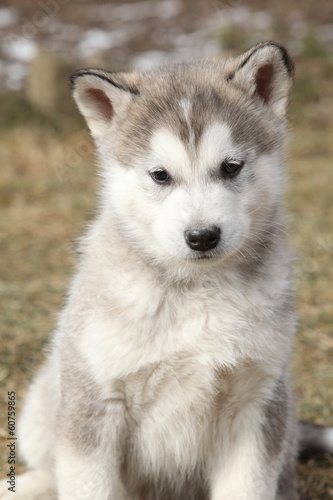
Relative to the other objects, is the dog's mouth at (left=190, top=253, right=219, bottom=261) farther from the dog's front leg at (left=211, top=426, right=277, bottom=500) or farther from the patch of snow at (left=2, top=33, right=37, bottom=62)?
the patch of snow at (left=2, top=33, right=37, bottom=62)

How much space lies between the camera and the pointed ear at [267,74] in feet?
10.3

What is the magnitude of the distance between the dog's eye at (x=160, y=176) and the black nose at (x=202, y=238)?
306mm

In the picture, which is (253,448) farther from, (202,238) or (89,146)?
(89,146)

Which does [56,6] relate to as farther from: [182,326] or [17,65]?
[182,326]

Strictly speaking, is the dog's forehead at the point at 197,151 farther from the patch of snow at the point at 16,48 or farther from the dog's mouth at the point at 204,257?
the patch of snow at the point at 16,48

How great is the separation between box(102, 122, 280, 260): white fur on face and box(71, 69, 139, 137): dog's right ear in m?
0.30

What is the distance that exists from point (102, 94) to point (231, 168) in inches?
30.4

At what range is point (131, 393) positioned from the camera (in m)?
3.05

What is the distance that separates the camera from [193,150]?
295 cm

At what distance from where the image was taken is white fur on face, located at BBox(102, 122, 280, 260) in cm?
288

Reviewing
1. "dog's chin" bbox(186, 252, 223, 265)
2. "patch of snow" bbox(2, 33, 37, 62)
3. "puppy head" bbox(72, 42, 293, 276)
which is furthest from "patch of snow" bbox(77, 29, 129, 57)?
"dog's chin" bbox(186, 252, 223, 265)

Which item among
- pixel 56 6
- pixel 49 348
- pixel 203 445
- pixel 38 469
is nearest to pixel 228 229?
pixel 203 445

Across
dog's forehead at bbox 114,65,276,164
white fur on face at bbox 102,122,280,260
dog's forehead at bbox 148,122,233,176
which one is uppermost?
dog's forehead at bbox 114,65,276,164

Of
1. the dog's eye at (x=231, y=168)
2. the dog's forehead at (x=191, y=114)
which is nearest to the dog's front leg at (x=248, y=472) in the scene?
the dog's eye at (x=231, y=168)
